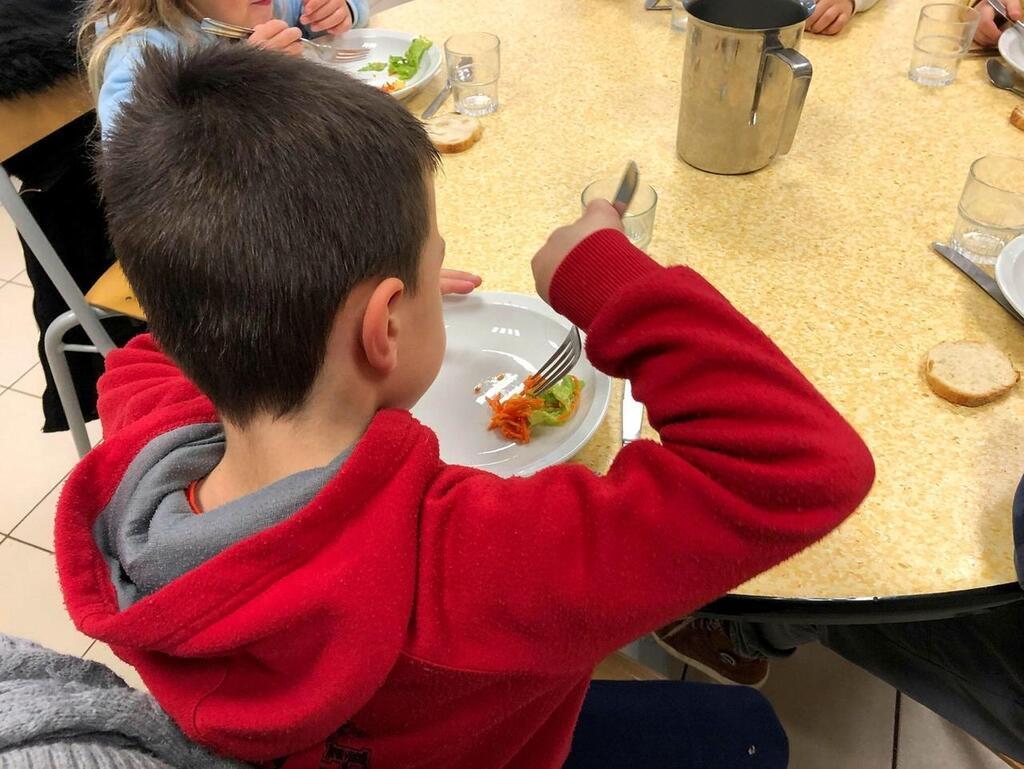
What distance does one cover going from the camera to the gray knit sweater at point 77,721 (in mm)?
378

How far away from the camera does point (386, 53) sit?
138cm

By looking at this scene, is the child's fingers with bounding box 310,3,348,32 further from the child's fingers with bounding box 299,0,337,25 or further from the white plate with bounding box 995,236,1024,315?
the white plate with bounding box 995,236,1024,315

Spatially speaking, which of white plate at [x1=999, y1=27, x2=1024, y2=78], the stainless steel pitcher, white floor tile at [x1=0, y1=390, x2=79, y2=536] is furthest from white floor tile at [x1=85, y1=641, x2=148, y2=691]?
white plate at [x1=999, y1=27, x2=1024, y2=78]

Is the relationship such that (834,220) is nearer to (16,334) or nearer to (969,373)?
(969,373)

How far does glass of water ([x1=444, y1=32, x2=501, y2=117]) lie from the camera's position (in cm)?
119

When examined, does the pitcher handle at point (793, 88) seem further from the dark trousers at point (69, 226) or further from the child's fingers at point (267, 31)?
the dark trousers at point (69, 226)

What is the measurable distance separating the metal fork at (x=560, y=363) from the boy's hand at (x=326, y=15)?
98 cm

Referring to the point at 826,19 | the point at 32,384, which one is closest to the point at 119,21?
the point at 826,19

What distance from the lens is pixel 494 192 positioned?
1045 mm

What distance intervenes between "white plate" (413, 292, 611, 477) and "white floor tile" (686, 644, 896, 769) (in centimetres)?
94

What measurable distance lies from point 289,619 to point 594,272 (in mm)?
339

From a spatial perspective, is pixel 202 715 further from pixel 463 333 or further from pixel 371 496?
pixel 463 333

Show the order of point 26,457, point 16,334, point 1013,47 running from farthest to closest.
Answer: point 16,334
point 26,457
point 1013,47

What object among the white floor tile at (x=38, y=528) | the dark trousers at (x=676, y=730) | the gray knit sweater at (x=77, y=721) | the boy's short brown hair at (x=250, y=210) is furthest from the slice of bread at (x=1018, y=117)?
the white floor tile at (x=38, y=528)
